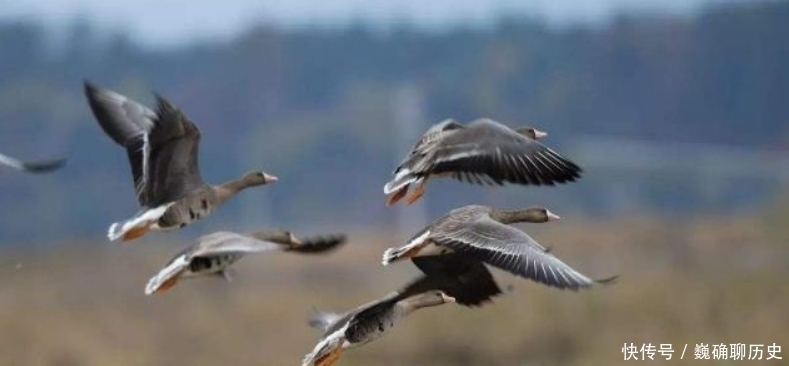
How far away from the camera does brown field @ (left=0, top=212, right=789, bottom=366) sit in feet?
29.2

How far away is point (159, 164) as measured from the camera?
4840mm

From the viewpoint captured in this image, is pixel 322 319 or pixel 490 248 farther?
pixel 322 319

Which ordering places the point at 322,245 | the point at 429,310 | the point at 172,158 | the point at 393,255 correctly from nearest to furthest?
the point at 322,245 < the point at 393,255 < the point at 172,158 < the point at 429,310

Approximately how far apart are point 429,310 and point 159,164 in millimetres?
4822

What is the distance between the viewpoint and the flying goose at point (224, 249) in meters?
4.29

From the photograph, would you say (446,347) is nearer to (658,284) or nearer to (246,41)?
(658,284)

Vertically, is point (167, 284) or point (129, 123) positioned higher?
point (129, 123)

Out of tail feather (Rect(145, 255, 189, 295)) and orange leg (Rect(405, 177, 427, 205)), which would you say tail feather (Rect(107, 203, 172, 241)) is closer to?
tail feather (Rect(145, 255, 189, 295))

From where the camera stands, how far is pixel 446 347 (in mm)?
9289

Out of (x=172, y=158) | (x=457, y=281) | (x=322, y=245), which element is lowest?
(x=457, y=281)

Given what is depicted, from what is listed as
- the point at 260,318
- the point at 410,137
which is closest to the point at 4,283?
the point at 260,318

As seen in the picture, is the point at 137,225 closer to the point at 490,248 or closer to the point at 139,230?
the point at 139,230

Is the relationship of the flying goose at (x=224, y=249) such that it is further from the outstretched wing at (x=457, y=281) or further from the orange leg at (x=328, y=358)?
the outstretched wing at (x=457, y=281)

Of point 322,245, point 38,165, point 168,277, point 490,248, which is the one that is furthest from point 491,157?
point 38,165
